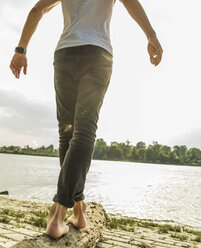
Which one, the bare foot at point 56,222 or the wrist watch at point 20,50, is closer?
the bare foot at point 56,222

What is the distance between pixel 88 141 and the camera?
6.89ft

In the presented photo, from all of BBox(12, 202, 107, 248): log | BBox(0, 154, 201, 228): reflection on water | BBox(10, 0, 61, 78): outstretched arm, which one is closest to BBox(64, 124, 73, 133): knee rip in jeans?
BBox(10, 0, 61, 78): outstretched arm

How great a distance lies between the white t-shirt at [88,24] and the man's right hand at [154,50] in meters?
0.42

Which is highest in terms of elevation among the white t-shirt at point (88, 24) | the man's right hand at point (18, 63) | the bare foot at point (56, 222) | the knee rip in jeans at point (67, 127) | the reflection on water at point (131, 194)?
the white t-shirt at point (88, 24)

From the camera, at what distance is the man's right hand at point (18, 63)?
2371mm

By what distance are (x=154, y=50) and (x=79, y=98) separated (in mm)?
939

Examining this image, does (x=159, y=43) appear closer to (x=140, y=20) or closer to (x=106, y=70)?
(x=140, y=20)

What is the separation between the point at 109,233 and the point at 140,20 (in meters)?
2.89

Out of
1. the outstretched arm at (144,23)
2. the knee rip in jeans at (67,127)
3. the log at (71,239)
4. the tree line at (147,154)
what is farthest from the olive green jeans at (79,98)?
the tree line at (147,154)

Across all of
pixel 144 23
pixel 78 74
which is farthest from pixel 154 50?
pixel 78 74

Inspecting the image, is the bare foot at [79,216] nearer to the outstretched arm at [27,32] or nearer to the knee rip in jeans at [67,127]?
the knee rip in jeans at [67,127]

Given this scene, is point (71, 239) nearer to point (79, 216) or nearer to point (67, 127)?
point (79, 216)

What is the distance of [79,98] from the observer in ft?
6.97

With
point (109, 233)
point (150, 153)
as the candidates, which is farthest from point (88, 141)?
point (150, 153)
